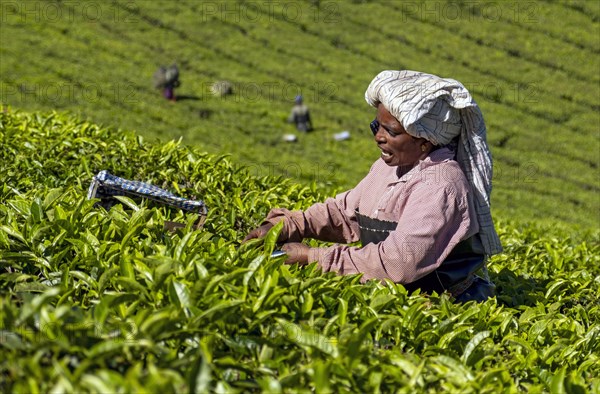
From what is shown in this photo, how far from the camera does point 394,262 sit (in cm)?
327

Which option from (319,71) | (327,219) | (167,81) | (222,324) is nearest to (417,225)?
(327,219)

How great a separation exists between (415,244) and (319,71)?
17901 mm

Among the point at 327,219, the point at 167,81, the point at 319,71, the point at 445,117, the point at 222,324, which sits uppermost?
the point at 445,117

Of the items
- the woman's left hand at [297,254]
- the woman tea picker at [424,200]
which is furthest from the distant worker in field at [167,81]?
the woman's left hand at [297,254]

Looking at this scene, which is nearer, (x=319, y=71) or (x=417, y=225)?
(x=417, y=225)

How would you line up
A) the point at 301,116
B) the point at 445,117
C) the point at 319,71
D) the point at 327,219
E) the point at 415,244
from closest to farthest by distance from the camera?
the point at 415,244 < the point at 445,117 < the point at 327,219 < the point at 301,116 < the point at 319,71

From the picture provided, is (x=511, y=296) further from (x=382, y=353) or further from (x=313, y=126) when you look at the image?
(x=313, y=126)

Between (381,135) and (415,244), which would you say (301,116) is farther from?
(415,244)

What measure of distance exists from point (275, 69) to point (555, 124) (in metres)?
7.23

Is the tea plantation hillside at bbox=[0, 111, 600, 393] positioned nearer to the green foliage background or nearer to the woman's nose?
the green foliage background

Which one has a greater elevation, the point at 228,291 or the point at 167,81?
the point at 228,291

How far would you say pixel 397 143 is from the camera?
353 centimetres

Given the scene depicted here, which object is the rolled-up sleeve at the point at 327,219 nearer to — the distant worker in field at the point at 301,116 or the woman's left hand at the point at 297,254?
the woman's left hand at the point at 297,254

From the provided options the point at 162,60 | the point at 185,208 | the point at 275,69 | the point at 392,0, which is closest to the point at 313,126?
the point at 275,69
